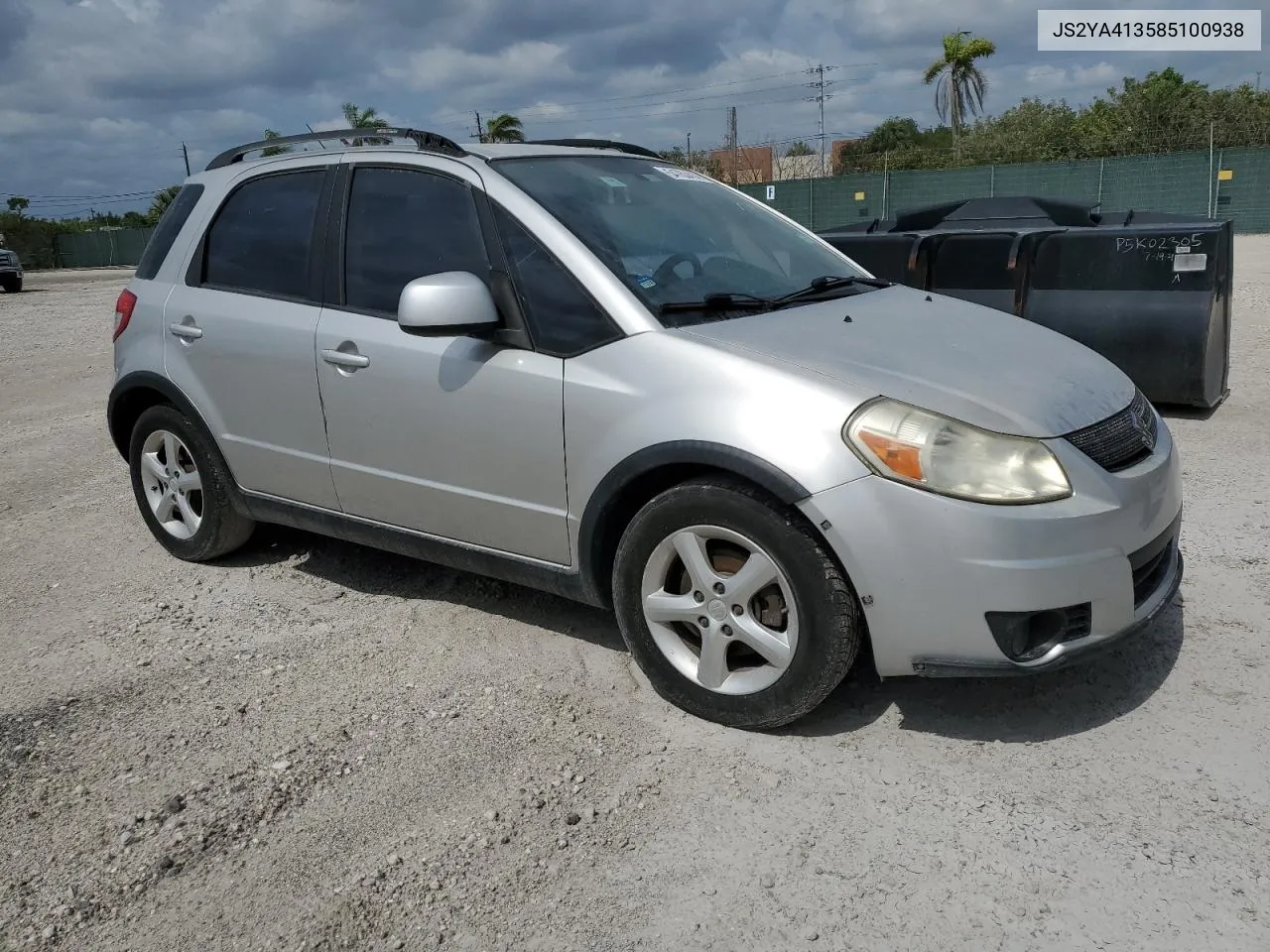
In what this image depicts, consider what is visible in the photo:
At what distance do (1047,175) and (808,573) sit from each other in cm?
3246

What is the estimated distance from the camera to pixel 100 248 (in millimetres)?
54656

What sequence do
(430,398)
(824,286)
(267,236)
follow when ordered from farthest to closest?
(267,236), (824,286), (430,398)

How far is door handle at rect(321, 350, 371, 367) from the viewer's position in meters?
3.81

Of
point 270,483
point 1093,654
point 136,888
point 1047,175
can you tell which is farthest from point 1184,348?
point 1047,175

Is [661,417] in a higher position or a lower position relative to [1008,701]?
higher

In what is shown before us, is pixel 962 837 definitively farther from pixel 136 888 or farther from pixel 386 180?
pixel 386 180

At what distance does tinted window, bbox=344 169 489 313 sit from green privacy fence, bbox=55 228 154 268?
181 ft

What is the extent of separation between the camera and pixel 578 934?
2.42 meters

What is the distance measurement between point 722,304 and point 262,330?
1885 mm

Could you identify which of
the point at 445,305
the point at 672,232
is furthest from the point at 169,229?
the point at 672,232

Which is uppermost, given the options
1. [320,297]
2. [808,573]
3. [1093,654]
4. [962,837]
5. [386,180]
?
[386,180]

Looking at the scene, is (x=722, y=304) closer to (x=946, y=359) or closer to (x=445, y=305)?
(x=946, y=359)

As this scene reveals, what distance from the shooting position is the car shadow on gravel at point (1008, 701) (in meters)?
3.20

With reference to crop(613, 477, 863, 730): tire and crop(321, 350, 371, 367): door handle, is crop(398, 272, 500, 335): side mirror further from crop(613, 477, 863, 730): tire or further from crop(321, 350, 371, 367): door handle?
crop(613, 477, 863, 730): tire
